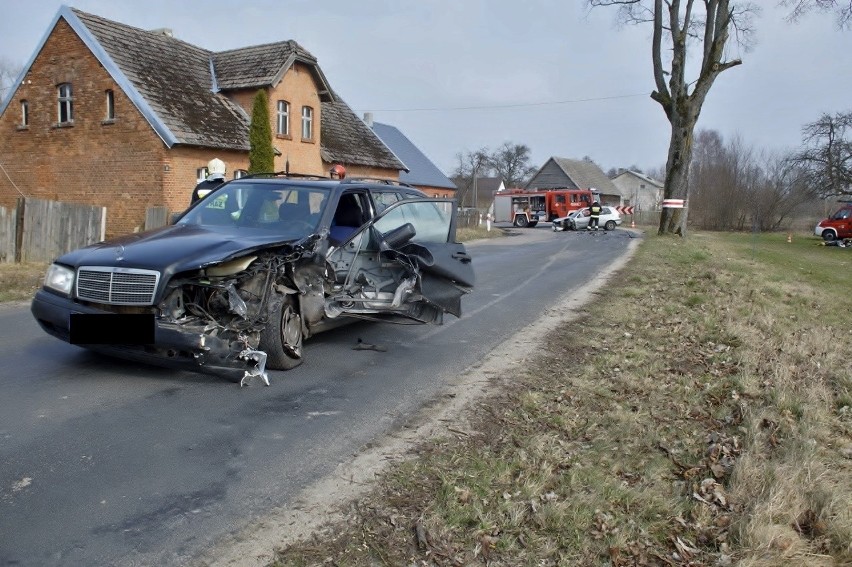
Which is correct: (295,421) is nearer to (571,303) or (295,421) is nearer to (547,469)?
(547,469)

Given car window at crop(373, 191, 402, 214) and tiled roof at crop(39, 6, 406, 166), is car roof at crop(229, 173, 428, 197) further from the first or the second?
tiled roof at crop(39, 6, 406, 166)

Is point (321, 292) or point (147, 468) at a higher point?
point (321, 292)

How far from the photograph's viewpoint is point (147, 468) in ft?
12.2

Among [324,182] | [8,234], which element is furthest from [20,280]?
[324,182]

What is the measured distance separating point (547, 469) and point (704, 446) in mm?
1254

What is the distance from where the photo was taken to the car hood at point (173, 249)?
491 cm

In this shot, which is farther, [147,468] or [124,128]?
[124,128]

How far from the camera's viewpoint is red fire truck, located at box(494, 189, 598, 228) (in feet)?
150

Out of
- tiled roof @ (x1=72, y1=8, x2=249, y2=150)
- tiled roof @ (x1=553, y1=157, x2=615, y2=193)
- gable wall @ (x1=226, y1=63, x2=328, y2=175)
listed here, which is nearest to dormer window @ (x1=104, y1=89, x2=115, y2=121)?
tiled roof @ (x1=72, y1=8, x2=249, y2=150)

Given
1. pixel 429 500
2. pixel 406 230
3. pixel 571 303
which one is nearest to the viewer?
pixel 429 500

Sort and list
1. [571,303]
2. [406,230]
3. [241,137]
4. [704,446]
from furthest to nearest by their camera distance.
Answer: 1. [241,137]
2. [571,303]
3. [406,230]
4. [704,446]

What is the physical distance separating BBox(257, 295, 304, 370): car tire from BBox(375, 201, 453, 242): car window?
4.35ft

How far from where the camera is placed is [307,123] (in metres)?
27.0

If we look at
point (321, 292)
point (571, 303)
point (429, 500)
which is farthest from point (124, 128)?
point (429, 500)
